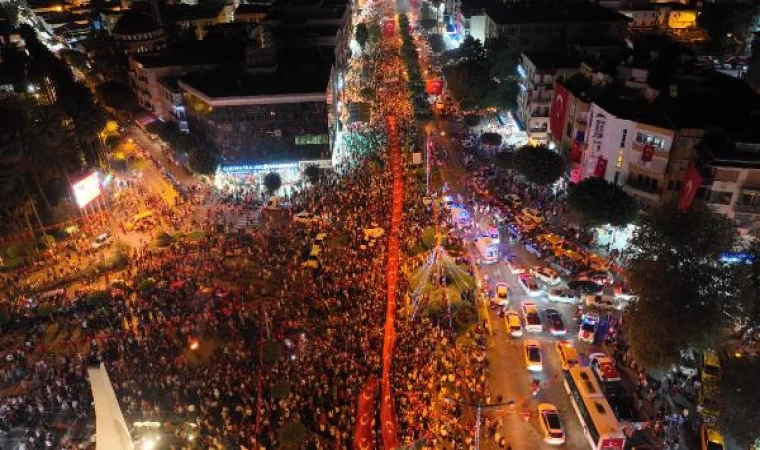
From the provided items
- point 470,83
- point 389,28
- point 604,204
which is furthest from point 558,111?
point 389,28

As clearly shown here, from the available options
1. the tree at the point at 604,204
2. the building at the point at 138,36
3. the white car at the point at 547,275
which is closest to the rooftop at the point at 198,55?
the building at the point at 138,36

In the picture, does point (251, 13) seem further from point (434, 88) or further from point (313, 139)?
point (313, 139)

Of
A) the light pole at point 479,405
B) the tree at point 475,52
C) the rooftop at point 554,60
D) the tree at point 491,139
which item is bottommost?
the light pole at point 479,405

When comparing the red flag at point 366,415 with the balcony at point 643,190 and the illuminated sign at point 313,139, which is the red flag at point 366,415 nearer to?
the balcony at point 643,190

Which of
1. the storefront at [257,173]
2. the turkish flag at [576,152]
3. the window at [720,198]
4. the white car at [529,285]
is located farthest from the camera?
the storefront at [257,173]

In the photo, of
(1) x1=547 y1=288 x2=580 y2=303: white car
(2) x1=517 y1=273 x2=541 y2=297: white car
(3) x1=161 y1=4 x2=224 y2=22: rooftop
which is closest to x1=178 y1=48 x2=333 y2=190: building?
(2) x1=517 y1=273 x2=541 y2=297: white car

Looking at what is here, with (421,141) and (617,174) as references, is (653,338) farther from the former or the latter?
(421,141)
